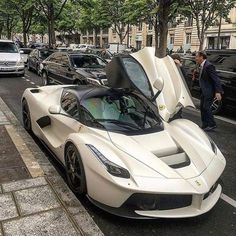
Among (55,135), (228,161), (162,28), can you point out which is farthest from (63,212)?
(162,28)

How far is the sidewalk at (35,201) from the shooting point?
331cm

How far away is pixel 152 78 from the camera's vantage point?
4.91 m

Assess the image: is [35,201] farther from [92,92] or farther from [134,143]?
[92,92]

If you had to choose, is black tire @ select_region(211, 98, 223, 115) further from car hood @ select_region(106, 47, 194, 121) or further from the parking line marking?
the parking line marking

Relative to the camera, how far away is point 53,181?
4324mm

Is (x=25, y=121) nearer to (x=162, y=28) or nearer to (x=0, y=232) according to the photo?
(x=0, y=232)

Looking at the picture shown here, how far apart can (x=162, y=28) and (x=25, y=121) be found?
724 cm

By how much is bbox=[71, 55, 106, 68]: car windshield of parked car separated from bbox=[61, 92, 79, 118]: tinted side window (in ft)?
20.4

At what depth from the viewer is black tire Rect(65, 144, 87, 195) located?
382 centimetres

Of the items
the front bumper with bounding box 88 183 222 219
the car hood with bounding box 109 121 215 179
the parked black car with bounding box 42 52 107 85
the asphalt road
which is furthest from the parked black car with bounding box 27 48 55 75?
the front bumper with bounding box 88 183 222 219

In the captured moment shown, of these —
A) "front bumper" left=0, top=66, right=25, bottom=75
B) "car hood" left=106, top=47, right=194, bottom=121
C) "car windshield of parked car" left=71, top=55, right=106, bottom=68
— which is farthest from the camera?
"front bumper" left=0, top=66, right=25, bottom=75

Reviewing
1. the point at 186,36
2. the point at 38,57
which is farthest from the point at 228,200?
the point at 186,36

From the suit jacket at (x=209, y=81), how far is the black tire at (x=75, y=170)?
4078 millimetres

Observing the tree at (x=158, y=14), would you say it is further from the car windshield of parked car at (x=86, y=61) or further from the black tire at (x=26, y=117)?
the black tire at (x=26, y=117)
